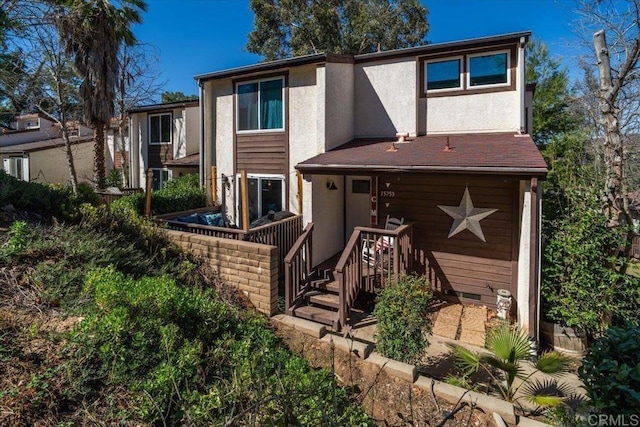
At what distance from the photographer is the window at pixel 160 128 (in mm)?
18516

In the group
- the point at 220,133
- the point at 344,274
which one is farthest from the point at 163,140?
the point at 344,274

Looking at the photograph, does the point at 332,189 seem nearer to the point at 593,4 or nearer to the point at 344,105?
the point at 344,105

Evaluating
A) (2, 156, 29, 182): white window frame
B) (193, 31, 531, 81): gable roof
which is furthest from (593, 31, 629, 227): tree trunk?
(2, 156, 29, 182): white window frame

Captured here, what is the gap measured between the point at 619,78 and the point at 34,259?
11.6 meters

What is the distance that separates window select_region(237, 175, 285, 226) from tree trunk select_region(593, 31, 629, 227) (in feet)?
26.1

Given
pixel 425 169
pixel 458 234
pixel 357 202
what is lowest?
pixel 458 234

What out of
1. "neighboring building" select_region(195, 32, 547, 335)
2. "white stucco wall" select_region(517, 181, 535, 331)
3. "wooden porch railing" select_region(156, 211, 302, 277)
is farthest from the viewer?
"wooden porch railing" select_region(156, 211, 302, 277)

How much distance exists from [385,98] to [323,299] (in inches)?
244

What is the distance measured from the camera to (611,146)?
753 cm

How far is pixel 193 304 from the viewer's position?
490 centimetres

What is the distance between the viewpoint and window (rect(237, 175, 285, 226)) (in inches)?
434

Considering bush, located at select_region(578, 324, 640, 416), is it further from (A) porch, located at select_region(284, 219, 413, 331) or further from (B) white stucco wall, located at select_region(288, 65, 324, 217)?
(B) white stucco wall, located at select_region(288, 65, 324, 217)

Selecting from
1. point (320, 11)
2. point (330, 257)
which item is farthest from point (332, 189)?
point (320, 11)

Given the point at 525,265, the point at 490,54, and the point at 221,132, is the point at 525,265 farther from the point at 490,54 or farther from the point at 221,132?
the point at 221,132
